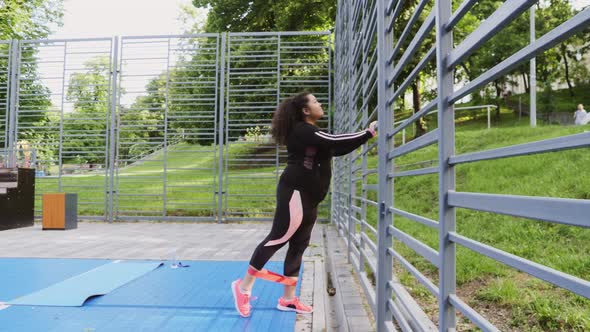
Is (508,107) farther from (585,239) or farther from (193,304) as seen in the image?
(193,304)

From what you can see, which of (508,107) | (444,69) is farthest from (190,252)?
(444,69)

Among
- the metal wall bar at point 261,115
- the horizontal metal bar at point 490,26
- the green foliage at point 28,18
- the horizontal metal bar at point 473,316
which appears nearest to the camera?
the horizontal metal bar at point 490,26

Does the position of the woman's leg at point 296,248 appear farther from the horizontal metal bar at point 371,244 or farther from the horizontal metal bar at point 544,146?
the horizontal metal bar at point 544,146

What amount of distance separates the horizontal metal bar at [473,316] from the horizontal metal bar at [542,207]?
0.79 feet

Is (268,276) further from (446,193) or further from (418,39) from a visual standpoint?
(446,193)

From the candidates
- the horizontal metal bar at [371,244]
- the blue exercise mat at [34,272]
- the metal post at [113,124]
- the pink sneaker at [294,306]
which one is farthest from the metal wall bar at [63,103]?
the pink sneaker at [294,306]

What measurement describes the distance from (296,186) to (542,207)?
2.43m

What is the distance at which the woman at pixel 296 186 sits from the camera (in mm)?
3098

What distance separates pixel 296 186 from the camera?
3.13 m

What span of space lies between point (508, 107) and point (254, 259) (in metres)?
2.13

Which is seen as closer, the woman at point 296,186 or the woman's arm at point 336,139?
the woman's arm at point 336,139

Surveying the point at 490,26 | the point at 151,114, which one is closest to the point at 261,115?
the point at 151,114

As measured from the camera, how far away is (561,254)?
324 cm

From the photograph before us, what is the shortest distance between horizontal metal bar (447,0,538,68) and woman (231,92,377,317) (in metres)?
1.78
